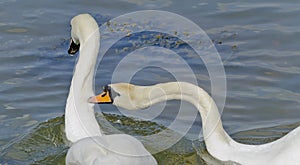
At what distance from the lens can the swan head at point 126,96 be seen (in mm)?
6840

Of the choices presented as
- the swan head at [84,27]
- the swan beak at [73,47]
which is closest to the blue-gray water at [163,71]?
the swan beak at [73,47]

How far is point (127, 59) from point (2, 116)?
85.9 inches

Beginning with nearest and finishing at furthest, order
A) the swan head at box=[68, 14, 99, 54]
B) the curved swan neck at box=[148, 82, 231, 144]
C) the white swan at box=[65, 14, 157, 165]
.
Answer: the white swan at box=[65, 14, 157, 165] < the curved swan neck at box=[148, 82, 231, 144] < the swan head at box=[68, 14, 99, 54]

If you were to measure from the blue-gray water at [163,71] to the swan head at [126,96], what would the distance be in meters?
0.62

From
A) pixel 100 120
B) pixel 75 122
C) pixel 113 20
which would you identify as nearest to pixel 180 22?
pixel 113 20

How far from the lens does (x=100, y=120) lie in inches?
317

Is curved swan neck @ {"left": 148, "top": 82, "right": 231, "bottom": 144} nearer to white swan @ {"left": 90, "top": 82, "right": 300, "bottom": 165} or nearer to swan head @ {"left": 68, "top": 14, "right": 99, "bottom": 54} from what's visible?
white swan @ {"left": 90, "top": 82, "right": 300, "bottom": 165}

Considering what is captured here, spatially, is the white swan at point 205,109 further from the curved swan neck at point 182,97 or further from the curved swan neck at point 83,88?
the curved swan neck at point 83,88

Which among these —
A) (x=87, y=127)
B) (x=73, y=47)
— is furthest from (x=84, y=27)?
(x=87, y=127)

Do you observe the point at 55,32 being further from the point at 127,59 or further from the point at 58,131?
the point at 58,131

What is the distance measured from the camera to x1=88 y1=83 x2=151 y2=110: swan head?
684 cm

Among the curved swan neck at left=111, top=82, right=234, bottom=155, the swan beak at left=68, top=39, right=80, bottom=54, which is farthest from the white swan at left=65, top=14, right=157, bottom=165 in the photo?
the curved swan neck at left=111, top=82, right=234, bottom=155

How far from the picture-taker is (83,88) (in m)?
7.56

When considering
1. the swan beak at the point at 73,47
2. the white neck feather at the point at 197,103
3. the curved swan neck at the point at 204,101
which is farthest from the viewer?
the swan beak at the point at 73,47
